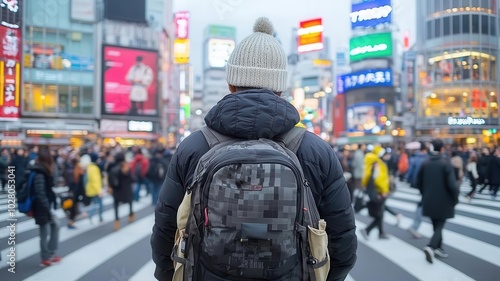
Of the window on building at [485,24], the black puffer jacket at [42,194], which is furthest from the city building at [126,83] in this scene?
the window on building at [485,24]

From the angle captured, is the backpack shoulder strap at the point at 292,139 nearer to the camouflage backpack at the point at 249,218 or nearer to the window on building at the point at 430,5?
the camouflage backpack at the point at 249,218

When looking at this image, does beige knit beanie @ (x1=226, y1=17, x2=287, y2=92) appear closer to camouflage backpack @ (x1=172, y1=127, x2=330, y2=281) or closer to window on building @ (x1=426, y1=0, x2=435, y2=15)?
camouflage backpack @ (x1=172, y1=127, x2=330, y2=281)

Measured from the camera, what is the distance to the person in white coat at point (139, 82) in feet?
115

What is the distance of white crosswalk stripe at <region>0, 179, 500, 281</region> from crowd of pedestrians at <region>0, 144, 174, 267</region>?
13.0 inches

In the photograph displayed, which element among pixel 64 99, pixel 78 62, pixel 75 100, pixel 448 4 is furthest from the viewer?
pixel 78 62

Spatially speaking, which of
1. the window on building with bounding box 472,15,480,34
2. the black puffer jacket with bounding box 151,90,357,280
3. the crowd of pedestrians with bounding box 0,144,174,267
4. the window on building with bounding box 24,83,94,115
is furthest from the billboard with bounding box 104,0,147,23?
the black puffer jacket with bounding box 151,90,357,280

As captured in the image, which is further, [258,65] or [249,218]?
[258,65]

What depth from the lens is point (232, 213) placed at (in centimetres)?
129

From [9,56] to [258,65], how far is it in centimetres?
415

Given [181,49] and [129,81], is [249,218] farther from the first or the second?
[129,81]

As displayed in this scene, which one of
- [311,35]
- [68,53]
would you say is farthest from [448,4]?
[68,53]

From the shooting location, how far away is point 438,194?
18.6 feet

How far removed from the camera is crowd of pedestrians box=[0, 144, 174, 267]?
537cm

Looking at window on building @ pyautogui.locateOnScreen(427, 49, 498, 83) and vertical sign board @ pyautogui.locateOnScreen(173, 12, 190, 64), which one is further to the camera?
vertical sign board @ pyautogui.locateOnScreen(173, 12, 190, 64)
